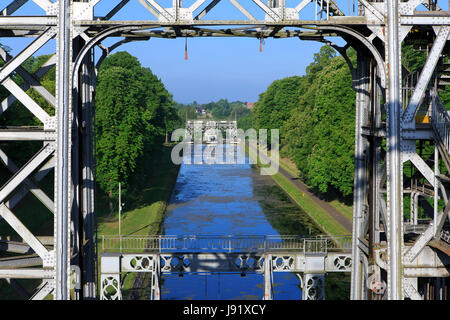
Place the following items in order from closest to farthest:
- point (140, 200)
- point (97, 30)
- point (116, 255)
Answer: point (97, 30)
point (116, 255)
point (140, 200)

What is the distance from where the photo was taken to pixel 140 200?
48188 millimetres

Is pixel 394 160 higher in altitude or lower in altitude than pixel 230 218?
higher

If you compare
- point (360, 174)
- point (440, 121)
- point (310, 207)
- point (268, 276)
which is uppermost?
point (440, 121)

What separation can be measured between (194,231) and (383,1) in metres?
27.5

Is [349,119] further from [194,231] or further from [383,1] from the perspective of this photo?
[383,1]

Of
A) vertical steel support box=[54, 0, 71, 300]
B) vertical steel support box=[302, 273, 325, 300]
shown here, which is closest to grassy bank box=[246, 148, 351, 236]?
vertical steel support box=[302, 273, 325, 300]

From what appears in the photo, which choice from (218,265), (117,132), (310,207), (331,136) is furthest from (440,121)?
(117,132)

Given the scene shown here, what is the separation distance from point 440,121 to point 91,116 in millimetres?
7427

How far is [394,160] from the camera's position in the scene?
1077 cm

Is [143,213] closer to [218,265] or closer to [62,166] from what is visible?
[218,265]

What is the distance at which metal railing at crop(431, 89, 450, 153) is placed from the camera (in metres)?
11.4

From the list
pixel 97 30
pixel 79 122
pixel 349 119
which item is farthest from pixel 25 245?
pixel 349 119

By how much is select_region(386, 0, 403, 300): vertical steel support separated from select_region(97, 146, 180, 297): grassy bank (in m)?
17.8

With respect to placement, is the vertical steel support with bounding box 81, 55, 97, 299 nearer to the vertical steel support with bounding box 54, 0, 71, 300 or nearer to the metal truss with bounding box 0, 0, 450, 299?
the metal truss with bounding box 0, 0, 450, 299
